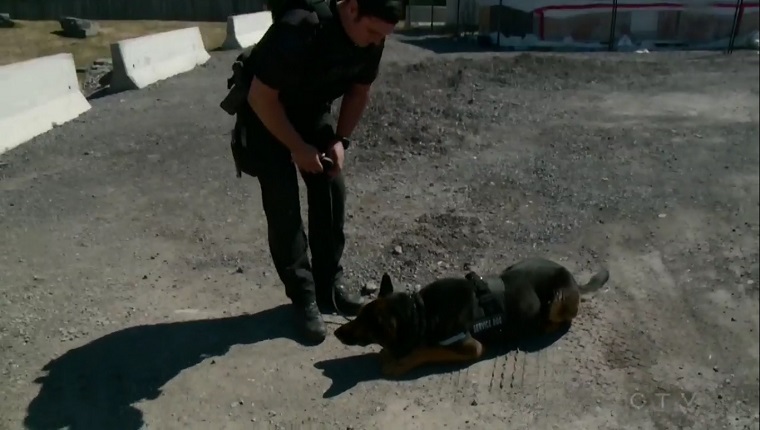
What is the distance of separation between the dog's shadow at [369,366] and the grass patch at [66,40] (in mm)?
11582

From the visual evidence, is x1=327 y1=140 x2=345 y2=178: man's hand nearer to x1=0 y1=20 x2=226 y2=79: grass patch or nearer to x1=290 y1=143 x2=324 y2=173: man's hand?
x1=290 y1=143 x2=324 y2=173: man's hand

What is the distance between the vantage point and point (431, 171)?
6910 millimetres

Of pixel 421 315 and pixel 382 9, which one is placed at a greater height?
pixel 382 9

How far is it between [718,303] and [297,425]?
7.26ft

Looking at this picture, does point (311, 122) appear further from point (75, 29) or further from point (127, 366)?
point (75, 29)

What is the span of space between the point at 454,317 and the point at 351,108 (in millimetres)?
1261

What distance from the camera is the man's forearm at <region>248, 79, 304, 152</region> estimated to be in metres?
3.38

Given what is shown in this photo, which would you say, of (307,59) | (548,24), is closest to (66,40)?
(548,24)

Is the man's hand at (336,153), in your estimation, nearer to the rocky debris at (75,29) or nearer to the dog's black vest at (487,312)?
the dog's black vest at (487,312)

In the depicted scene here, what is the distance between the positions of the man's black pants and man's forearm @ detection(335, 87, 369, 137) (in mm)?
81

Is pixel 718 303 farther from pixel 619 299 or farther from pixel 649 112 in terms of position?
pixel 649 112

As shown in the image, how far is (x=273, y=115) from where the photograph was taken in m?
3.43

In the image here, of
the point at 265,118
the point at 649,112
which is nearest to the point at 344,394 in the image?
the point at 265,118

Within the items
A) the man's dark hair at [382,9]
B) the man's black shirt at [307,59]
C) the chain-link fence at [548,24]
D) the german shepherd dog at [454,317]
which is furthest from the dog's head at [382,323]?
the chain-link fence at [548,24]
